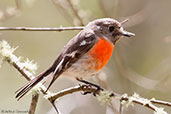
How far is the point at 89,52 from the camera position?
389 cm

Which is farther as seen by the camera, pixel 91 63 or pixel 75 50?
pixel 75 50

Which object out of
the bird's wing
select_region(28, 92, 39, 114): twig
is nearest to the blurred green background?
the bird's wing

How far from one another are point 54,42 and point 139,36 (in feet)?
6.06

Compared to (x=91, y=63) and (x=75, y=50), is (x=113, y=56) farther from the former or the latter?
(x=91, y=63)

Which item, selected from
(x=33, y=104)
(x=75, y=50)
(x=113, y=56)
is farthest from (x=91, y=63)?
(x=113, y=56)

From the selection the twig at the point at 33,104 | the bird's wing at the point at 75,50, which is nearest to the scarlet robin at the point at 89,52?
the bird's wing at the point at 75,50

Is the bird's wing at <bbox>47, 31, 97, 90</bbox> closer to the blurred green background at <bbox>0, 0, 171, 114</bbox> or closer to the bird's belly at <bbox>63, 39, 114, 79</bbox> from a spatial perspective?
the bird's belly at <bbox>63, 39, 114, 79</bbox>

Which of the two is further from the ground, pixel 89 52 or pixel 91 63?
pixel 89 52

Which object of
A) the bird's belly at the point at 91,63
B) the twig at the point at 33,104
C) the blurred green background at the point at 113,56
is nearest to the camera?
the twig at the point at 33,104

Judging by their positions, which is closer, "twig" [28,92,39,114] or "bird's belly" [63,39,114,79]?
"twig" [28,92,39,114]

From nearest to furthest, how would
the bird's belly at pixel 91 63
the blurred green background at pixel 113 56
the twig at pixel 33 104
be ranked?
the twig at pixel 33 104, the bird's belly at pixel 91 63, the blurred green background at pixel 113 56

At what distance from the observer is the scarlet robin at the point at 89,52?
12.5 feet

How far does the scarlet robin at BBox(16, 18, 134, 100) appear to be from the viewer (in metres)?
3.80

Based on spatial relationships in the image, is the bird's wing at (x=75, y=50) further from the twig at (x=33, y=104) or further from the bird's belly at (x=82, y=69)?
the twig at (x=33, y=104)
